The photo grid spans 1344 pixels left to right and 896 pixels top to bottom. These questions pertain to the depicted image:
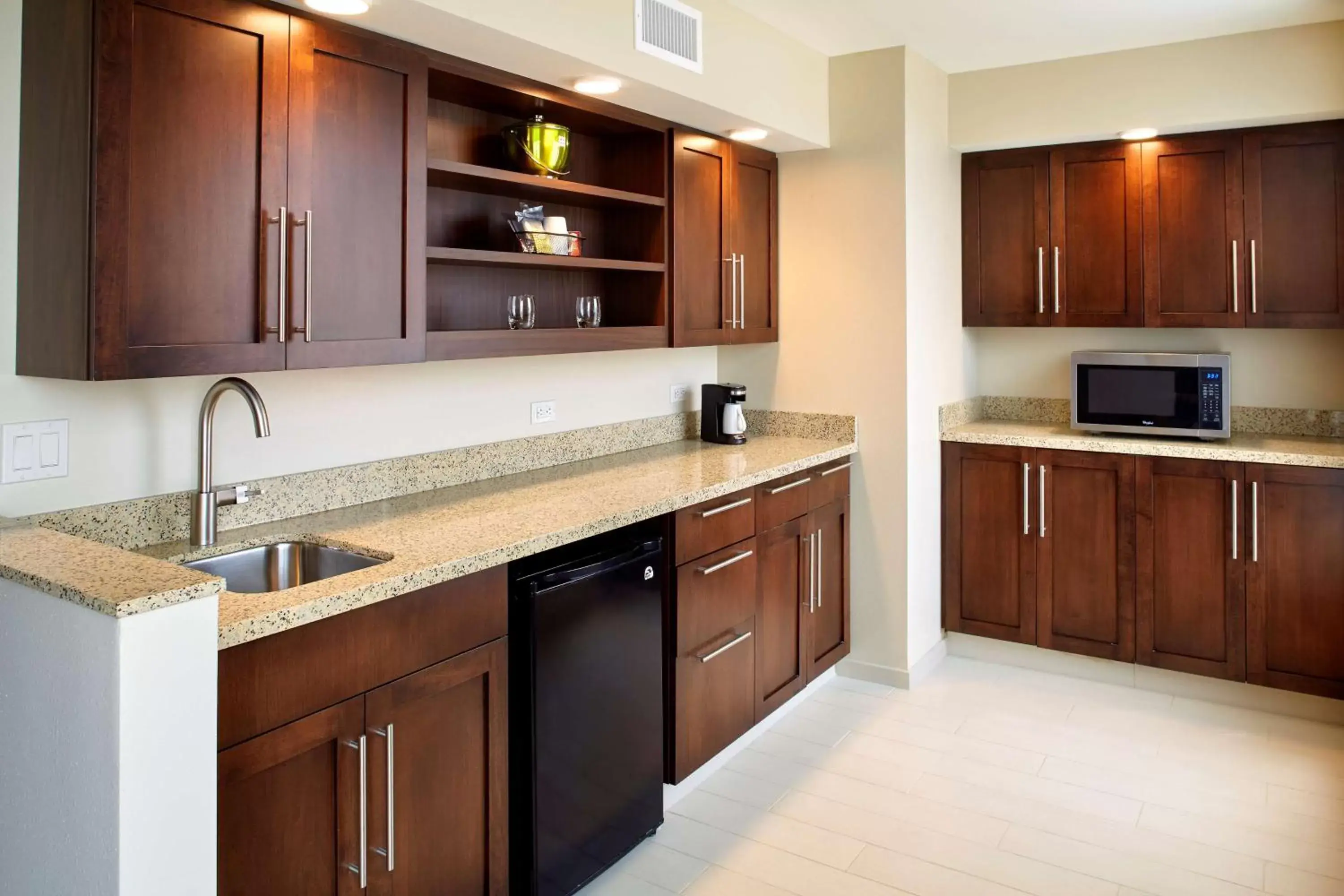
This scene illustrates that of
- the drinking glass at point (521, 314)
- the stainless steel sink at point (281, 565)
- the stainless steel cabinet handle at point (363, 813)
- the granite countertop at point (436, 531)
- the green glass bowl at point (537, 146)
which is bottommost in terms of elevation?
the stainless steel cabinet handle at point (363, 813)

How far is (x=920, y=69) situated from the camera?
385 centimetres

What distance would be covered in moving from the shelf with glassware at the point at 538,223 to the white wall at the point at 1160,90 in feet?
5.10

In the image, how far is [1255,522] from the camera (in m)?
3.57

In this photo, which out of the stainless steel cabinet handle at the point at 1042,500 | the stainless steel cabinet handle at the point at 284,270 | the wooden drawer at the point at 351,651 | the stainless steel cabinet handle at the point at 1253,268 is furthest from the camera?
the stainless steel cabinet handle at the point at 1042,500

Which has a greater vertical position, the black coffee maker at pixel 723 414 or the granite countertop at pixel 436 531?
the black coffee maker at pixel 723 414

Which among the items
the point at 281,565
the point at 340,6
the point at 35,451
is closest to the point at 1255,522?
the point at 281,565

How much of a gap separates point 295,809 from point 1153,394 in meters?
3.45

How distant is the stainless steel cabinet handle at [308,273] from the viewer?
2094 millimetres

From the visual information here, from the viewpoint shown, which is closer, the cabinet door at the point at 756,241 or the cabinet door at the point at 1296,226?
the cabinet door at the point at 1296,226

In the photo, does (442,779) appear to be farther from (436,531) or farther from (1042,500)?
(1042,500)

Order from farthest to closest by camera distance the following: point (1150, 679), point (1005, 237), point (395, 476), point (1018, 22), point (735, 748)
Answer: point (1005, 237), point (1150, 679), point (1018, 22), point (735, 748), point (395, 476)

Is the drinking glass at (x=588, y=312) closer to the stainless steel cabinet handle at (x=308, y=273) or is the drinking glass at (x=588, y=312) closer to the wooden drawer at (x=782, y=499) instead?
the wooden drawer at (x=782, y=499)

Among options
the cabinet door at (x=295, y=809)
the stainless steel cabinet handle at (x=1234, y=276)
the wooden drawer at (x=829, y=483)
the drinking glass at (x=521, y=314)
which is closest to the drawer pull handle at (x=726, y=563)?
the wooden drawer at (x=829, y=483)

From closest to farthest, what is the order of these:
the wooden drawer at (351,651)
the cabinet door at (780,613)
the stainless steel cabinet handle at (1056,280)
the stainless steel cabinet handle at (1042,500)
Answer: the wooden drawer at (351,651) < the cabinet door at (780,613) < the stainless steel cabinet handle at (1042,500) < the stainless steel cabinet handle at (1056,280)
